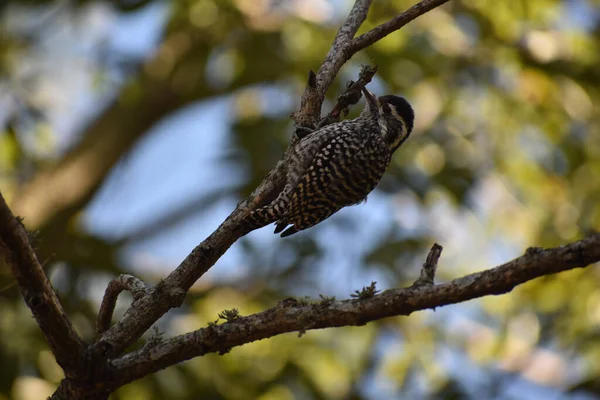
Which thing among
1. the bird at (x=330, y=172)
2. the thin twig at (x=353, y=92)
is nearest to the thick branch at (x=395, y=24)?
the thin twig at (x=353, y=92)

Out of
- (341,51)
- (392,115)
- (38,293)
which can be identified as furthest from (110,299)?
(392,115)

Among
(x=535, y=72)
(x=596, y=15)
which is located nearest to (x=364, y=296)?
(x=535, y=72)

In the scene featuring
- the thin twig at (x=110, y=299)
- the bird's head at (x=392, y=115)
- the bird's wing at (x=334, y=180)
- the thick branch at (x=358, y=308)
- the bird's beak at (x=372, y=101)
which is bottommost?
the thick branch at (x=358, y=308)

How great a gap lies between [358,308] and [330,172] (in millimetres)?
2241

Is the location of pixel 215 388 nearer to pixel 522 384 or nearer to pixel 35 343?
pixel 35 343

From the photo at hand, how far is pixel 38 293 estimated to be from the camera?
305 cm

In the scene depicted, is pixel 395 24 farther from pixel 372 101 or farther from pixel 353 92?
pixel 372 101

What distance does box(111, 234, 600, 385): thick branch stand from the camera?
2648 mm

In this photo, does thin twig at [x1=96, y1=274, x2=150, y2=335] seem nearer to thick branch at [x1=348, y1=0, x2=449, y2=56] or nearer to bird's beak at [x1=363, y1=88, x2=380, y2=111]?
thick branch at [x1=348, y1=0, x2=449, y2=56]

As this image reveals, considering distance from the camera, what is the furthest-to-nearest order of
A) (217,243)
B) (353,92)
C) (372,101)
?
(372,101)
(353,92)
(217,243)

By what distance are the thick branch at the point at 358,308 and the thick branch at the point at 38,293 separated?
19 centimetres

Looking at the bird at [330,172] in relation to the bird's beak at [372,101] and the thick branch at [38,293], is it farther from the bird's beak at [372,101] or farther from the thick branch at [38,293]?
the thick branch at [38,293]

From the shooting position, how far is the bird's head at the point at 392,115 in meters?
5.80

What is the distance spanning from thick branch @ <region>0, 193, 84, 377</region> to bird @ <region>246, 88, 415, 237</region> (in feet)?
5.52
